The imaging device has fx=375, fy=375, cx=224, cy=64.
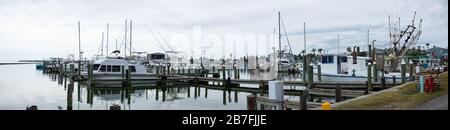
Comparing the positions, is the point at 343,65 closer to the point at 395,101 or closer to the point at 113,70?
the point at 395,101

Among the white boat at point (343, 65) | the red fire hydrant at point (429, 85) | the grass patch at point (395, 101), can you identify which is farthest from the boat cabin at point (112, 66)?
the red fire hydrant at point (429, 85)

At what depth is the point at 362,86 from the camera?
26312 millimetres

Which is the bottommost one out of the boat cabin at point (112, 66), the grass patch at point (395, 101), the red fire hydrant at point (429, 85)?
the grass patch at point (395, 101)

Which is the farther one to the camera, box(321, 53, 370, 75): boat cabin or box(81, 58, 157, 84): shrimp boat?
box(81, 58, 157, 84): shrimp boat

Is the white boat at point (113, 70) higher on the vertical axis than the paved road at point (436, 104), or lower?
higher

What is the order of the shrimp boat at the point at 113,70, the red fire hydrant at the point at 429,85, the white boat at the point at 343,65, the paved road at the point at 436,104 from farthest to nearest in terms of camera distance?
the shrimp boat at the point at 113,70
the white boat at the point at 343,65
the red fire hydrant at the point at 429,85
the paved road at the point at 436,104

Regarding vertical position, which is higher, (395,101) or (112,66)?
(112,66)

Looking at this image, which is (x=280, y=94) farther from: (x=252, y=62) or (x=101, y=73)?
(x=252, y=62)

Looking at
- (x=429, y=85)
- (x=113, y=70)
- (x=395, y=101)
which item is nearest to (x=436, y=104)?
(x=395, y=101)

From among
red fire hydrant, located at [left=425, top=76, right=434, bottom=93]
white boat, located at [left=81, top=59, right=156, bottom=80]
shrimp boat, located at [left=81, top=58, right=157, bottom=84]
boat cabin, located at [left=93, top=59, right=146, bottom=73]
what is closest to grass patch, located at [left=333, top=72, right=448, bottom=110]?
red fire hydrant, located at [left=425, top=76, right=434, bottom=93]

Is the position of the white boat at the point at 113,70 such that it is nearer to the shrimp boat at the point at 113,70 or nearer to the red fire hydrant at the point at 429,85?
the shrimp boat at the point at 113,70

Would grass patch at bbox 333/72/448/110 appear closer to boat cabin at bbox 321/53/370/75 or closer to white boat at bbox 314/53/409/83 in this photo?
white boat at bbox 314/53/409/83
